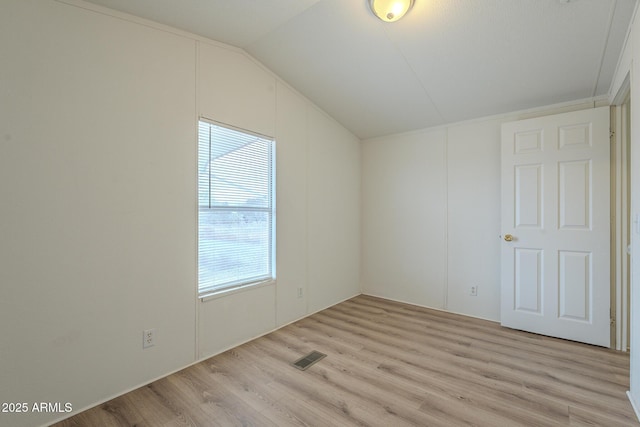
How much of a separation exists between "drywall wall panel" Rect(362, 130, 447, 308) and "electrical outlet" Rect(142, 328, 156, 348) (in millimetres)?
2943

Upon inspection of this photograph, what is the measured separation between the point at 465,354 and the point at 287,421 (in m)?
1.63

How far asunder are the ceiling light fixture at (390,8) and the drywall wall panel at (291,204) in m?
1.33

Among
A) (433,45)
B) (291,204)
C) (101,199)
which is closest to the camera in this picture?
(101,199)

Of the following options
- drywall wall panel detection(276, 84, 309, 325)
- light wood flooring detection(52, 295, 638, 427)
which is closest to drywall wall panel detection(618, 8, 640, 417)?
light wood flooring detection(52, 295, 638, 427)

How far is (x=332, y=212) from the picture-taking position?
12.7ft

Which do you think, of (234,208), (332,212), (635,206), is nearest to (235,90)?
(234,208)

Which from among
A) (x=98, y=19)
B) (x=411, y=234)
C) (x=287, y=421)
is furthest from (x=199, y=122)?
(x=411, y=234)

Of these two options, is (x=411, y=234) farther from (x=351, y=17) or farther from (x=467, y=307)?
(x=351, y=17)

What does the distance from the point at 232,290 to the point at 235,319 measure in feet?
0.91

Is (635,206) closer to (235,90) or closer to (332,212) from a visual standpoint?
(332,212)

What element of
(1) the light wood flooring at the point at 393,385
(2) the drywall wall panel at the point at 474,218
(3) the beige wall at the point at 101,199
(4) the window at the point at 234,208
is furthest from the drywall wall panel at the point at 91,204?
(2) the drywall wall panel at the point at 474,218

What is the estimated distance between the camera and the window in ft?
8.11

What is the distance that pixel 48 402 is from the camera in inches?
66.6

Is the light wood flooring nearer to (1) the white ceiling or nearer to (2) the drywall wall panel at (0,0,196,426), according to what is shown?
(2) the drywall wall panel at (0,0,196,426)
